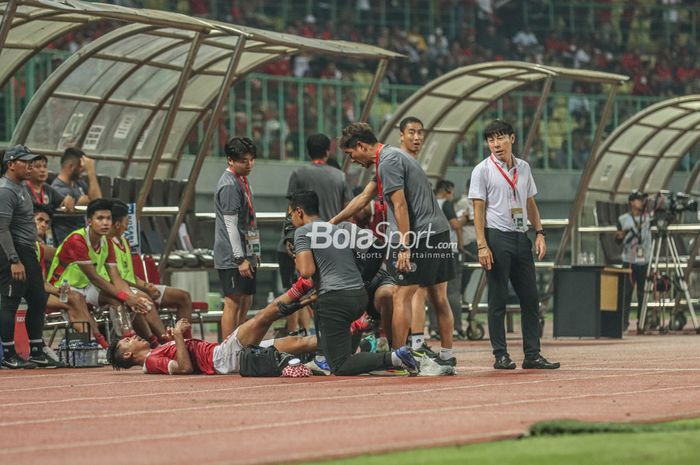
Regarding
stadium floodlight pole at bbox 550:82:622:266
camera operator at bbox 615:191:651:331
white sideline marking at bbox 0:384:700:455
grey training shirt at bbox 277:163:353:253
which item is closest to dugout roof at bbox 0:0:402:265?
grey training shirt at bbox 277:163:353:253

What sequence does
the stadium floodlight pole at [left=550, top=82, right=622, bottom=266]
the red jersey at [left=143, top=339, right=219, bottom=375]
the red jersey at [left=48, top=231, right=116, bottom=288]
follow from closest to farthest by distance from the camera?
the red jersey at [left=143, top=339, right=219, bottom=375], the red jersey at [left=48, top=231, right=116, bottom=288], the stadium floodlight pole at [left=550, top=82, right=622, bottom=266]

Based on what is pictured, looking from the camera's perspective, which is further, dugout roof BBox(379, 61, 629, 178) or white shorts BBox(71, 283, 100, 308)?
dugout roof BBox(379, 61, 629, 178)

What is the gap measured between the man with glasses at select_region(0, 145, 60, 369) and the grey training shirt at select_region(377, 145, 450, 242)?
3579 millimetres

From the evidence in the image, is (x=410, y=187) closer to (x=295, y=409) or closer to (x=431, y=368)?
(x=431, y=368)

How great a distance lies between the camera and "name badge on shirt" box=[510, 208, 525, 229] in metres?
13.1

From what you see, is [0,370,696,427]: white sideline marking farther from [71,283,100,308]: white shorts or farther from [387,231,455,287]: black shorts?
[71,283,100,308]: white shorts

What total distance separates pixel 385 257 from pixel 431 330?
7.87 m

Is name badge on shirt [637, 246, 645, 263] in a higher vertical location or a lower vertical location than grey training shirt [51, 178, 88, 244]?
lower

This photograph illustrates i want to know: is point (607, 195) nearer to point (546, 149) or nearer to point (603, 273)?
point (603, 273)

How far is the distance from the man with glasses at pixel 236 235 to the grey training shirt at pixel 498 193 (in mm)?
2362

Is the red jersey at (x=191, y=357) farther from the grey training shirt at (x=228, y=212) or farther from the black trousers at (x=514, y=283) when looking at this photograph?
the black trousers at (x=514, y=283)

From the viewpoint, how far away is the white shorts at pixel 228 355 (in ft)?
42.7

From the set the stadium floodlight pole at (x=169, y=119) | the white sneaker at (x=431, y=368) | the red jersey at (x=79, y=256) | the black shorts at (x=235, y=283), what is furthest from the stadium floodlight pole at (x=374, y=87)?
the white sneaker at (x=431, y=368)

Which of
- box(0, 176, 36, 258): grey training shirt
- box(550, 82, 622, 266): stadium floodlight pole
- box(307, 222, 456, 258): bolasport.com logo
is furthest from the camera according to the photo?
box(550, 82, 622, 266): stadium floodlight pole
